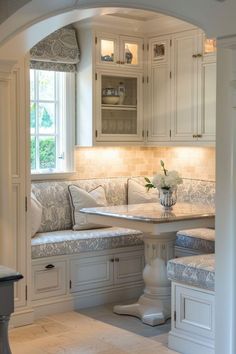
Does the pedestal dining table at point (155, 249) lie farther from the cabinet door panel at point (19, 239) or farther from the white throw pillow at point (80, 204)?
the white throw pillow at point (80, 204)

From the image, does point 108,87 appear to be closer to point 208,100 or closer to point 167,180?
point 208,100

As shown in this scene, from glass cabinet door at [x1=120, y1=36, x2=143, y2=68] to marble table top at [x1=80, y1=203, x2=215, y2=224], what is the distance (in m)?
1.69

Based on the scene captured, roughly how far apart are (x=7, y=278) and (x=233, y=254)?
42.2 inches

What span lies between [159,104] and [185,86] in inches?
16.0

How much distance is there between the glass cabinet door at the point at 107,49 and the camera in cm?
602

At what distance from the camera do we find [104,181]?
632cm

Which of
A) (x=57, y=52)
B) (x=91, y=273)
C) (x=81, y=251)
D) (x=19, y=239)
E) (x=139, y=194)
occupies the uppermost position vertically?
(x=57, y=52)

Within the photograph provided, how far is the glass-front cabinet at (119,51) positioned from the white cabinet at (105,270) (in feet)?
6.32

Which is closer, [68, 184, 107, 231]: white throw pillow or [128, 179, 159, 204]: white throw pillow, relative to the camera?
[68, 184, 107, 231]: white throw pillow

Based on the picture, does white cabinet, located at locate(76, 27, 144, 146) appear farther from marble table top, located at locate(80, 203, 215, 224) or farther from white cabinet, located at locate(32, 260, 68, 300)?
white cabinet, located at locate(32, 260, 68, 300)

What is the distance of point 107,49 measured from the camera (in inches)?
241

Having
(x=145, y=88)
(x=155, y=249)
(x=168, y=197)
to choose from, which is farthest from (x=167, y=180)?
(x=145, y=88)

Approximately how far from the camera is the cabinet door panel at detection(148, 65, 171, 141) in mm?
6219

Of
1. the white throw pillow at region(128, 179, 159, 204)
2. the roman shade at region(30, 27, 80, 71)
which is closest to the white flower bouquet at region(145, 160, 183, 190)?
the white throw pillow at region(128, 179, 159, 204)
